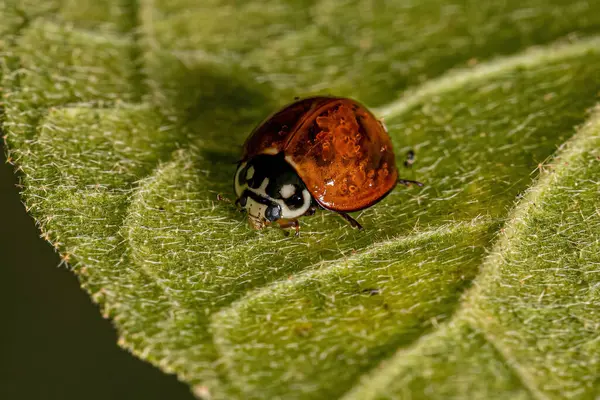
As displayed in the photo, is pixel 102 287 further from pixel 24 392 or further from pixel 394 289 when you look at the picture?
pixel 24 392

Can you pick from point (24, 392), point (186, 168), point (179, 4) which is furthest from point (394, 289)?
point (24, 392)

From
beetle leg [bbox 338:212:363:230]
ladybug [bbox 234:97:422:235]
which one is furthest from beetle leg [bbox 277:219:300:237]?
beetle leg [bbox 338:212:363:230]

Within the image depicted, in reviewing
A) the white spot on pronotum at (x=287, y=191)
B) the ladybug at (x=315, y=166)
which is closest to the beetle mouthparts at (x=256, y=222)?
the ladybug at (x=315, y=166)

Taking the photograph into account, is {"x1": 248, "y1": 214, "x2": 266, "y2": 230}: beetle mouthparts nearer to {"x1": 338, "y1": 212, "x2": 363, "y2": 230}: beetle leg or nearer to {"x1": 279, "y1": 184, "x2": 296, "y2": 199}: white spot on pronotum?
{"x1": 279, "y1": 184, "x2": 296, "y2": 199}: white spot on pronotum

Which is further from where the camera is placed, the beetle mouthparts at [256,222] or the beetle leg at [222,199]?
the beetle leg at [222,199]

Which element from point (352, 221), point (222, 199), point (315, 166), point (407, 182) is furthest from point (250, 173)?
point (407, 182)

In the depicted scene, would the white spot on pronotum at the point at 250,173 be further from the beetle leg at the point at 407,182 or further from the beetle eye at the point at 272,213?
the beetle leg at the point at 407,182

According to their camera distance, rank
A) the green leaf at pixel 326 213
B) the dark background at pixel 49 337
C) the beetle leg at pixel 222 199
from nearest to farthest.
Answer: the green leaf at pixel 326 213, the beetle leg at pixel 222 199, the dark background at pixel 49 337
